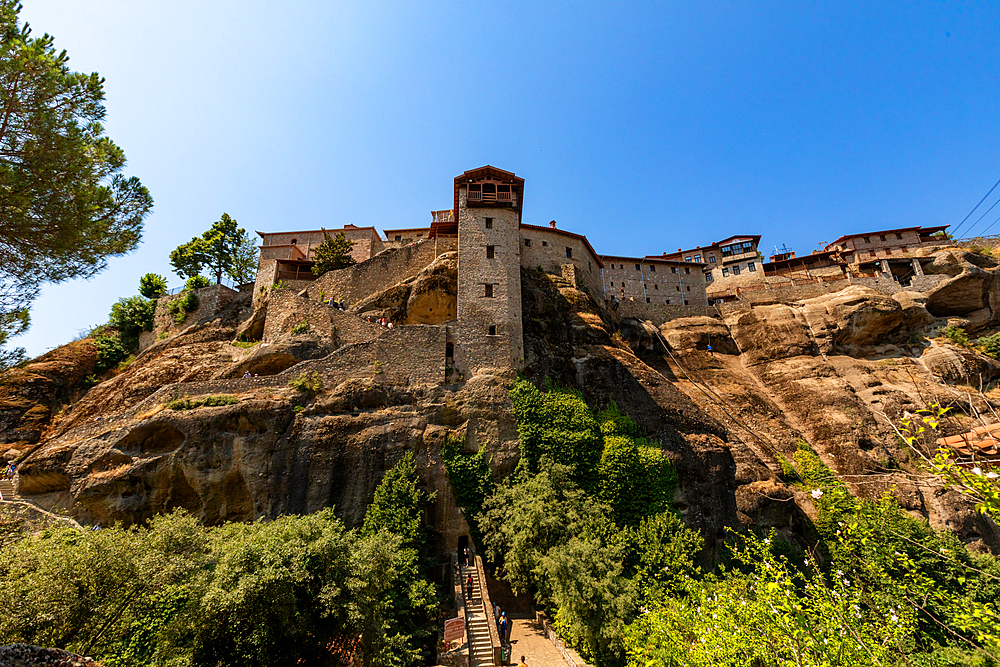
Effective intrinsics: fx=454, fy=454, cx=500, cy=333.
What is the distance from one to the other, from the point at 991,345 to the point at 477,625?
44.4m

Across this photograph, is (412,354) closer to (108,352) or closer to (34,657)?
(34,657)

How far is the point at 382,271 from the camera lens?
31.5m

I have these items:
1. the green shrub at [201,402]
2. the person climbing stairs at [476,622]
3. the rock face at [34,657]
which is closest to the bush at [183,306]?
the green shrub at [201,402]

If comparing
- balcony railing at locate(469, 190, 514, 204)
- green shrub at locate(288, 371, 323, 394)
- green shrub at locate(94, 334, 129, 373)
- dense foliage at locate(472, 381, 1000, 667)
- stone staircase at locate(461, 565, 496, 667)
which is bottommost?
stone staircase at locate(461, 565, 496, 667)

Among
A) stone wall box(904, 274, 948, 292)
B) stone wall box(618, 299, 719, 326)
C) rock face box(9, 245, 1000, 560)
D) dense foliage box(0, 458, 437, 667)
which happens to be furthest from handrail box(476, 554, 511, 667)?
stone wall box(904, 274, 948, 292)

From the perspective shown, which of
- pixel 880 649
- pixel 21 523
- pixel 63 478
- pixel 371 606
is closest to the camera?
pixel 880 649

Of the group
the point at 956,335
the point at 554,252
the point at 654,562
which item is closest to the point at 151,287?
the point at 554,252

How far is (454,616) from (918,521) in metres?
25.3

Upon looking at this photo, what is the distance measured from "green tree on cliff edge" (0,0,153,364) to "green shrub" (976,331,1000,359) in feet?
176

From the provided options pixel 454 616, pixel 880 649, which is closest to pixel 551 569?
pixel 454 616

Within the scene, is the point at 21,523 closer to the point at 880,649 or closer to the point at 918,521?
the point at 880,649

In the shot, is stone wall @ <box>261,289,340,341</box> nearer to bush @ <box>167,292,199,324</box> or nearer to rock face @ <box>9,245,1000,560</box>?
rock face @ <box>9,245,1000,560</box>

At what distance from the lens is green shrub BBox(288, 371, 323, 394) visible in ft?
73.2

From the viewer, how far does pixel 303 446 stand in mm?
20781
